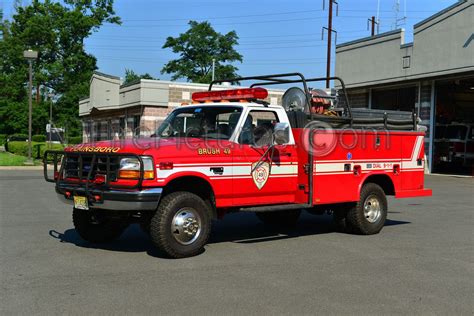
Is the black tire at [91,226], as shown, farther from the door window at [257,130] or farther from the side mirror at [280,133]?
the side mirror at [280,133]

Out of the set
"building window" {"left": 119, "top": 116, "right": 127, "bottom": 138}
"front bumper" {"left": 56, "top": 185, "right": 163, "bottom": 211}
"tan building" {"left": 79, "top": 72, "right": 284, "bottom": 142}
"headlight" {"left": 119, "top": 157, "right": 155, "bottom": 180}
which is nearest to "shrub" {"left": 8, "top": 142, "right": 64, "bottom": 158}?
"building window" {"left": 119, "top": 116, "right": 127, "bottom": 138}

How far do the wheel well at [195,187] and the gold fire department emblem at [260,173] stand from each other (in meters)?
0.74

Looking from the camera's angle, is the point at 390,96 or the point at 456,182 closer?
the point at 456,182

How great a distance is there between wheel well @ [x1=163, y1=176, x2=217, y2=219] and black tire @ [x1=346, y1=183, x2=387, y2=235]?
2809mm

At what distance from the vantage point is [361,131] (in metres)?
9.10

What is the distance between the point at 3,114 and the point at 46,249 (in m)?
48.7

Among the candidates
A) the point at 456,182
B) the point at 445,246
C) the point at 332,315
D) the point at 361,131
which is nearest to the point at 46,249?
the point at 332,315

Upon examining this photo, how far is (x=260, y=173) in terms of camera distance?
7867mm

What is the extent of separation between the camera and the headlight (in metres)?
6.62

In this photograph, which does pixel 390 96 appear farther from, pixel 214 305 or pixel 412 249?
pixel 214 305

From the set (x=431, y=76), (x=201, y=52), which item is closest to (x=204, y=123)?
(x=431, y=76)

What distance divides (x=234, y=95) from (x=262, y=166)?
1297 millimetres

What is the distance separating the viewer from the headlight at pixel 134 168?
6.62 meters

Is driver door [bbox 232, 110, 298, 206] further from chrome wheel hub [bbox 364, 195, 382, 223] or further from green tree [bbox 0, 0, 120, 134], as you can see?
green tree [bbox 0, 0, 120, 134]
